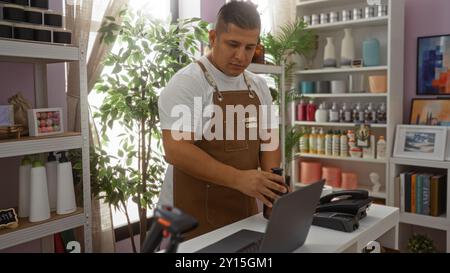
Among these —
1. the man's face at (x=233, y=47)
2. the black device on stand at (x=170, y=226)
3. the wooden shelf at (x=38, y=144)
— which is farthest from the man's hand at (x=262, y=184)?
the wooden shelf at (x=38, y=144)

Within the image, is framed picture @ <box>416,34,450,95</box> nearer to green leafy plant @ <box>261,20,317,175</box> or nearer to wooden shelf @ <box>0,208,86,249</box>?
green leafy plant @ <box>261,20,317,175</box>

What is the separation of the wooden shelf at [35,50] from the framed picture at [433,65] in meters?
2.87

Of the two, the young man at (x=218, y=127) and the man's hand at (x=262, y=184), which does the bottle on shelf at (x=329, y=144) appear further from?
the man's hand at (x=262, y=184)

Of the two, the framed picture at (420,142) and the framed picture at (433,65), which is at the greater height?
the framed picture at (433,65)

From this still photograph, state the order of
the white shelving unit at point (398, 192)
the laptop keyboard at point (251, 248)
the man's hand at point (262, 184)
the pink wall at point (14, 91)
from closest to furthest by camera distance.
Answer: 1. the laptop keyboard at point (251, 248)
2. the man's hand at point (262, 184)
3. the pink wall at point (14, 91)
4. the white shelving unit at point (398, 192)

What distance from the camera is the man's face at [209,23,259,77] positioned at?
1.56 m

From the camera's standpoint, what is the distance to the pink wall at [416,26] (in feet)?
11.3

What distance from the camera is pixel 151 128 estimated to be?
2609 millimetres

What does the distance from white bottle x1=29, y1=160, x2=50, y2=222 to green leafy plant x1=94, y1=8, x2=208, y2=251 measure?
0.44m

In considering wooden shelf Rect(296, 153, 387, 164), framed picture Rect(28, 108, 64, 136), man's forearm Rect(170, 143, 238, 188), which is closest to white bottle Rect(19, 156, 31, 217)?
framed picture Rect(28, 108, 64, 136)

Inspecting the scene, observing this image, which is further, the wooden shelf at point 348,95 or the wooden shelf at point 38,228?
the wooden shelf at point 348,95

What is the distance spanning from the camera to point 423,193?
333cm
